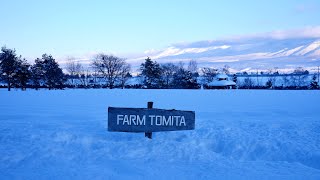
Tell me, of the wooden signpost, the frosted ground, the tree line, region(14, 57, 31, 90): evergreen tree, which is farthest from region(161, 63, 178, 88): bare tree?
the wooden signpost

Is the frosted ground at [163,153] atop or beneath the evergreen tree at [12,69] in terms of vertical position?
beneath

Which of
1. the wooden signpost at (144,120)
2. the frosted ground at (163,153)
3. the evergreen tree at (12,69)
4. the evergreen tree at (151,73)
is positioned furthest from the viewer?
the evergreen tree at (151,73)

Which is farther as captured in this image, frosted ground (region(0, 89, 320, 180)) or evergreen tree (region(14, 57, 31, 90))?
evergreen tree (region(14, 57, 31, 90))

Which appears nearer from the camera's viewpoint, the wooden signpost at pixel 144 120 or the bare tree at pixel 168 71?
the wooden signpost at pixel 144 120

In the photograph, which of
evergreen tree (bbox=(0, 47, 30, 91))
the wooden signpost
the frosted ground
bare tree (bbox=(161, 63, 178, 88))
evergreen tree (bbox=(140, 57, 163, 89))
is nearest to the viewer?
the frosted ground

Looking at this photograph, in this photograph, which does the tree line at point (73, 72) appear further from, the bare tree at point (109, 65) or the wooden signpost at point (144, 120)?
the wooden signpost at point (144, 120)

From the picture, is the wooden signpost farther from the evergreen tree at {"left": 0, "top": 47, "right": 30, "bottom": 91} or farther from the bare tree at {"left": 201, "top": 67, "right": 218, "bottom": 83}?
the bare tree at {"left": 201, "top": 67, "right": 218, "bottom": 83}

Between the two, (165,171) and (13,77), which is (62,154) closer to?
(165,171)

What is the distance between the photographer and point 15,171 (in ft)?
18.0

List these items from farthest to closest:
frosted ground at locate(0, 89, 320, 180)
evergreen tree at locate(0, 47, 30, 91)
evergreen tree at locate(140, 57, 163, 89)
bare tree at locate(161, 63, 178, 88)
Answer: bare tree at locate(161, 63, 178, 88), evergreen tree at locate(140, 57, 163, 89), evergreen tree at locate(0, 47, 30, 91), frosted ground at locate(0, 89, 320, 180)

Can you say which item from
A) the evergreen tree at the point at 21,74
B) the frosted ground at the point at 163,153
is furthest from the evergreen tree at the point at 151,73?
the frosted ground at the point at 163,153

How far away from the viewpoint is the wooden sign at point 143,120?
24.1 feet

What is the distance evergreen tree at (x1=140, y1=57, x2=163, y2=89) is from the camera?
75.4m

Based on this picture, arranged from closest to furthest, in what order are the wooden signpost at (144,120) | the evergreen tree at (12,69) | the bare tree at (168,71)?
1. the wooden signpost at (144,120)
2. the evergreen tree at (12,69)
3. the bare tree at (168,71)
